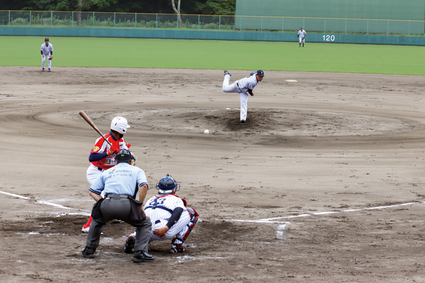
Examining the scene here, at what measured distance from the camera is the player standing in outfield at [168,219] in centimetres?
734

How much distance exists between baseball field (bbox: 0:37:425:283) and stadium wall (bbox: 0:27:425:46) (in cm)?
3938

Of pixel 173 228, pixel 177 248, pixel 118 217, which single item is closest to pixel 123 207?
pixel 118 217

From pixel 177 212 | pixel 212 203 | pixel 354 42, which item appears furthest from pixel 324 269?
pixel 354 42

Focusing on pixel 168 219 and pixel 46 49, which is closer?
pixel 168 219

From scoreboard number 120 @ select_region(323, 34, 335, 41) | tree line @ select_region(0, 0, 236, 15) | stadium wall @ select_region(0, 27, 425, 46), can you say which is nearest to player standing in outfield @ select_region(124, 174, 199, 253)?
stadium wall @ select_region(0, 27, 425, 46)

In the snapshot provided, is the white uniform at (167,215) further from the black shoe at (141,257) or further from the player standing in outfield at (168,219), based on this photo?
the black shoe at (141,257)

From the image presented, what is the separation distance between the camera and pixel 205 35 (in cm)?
6938

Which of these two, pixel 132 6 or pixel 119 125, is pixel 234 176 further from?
pixel 132 6

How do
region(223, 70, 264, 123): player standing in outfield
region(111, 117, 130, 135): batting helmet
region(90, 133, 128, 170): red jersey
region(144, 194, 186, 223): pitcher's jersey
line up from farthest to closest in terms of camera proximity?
region(223, 70, 264, 123): player standing in outfield, region(90, 133, 128, 170): red jersey, region(111, 117, 130, 135): batting helmet, region(144, 194, 186, 223): pitcher's jersey

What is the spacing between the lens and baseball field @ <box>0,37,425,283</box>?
691cm

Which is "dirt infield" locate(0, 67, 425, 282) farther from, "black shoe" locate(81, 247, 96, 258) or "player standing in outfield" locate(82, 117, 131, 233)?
"player standing in outfield" locate(82, 117, 131, 233)

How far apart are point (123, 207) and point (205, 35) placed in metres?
64.4

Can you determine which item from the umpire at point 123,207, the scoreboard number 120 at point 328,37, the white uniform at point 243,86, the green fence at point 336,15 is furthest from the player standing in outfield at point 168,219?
the green fence at point 336,15

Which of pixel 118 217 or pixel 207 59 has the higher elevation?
pixel 207 59
